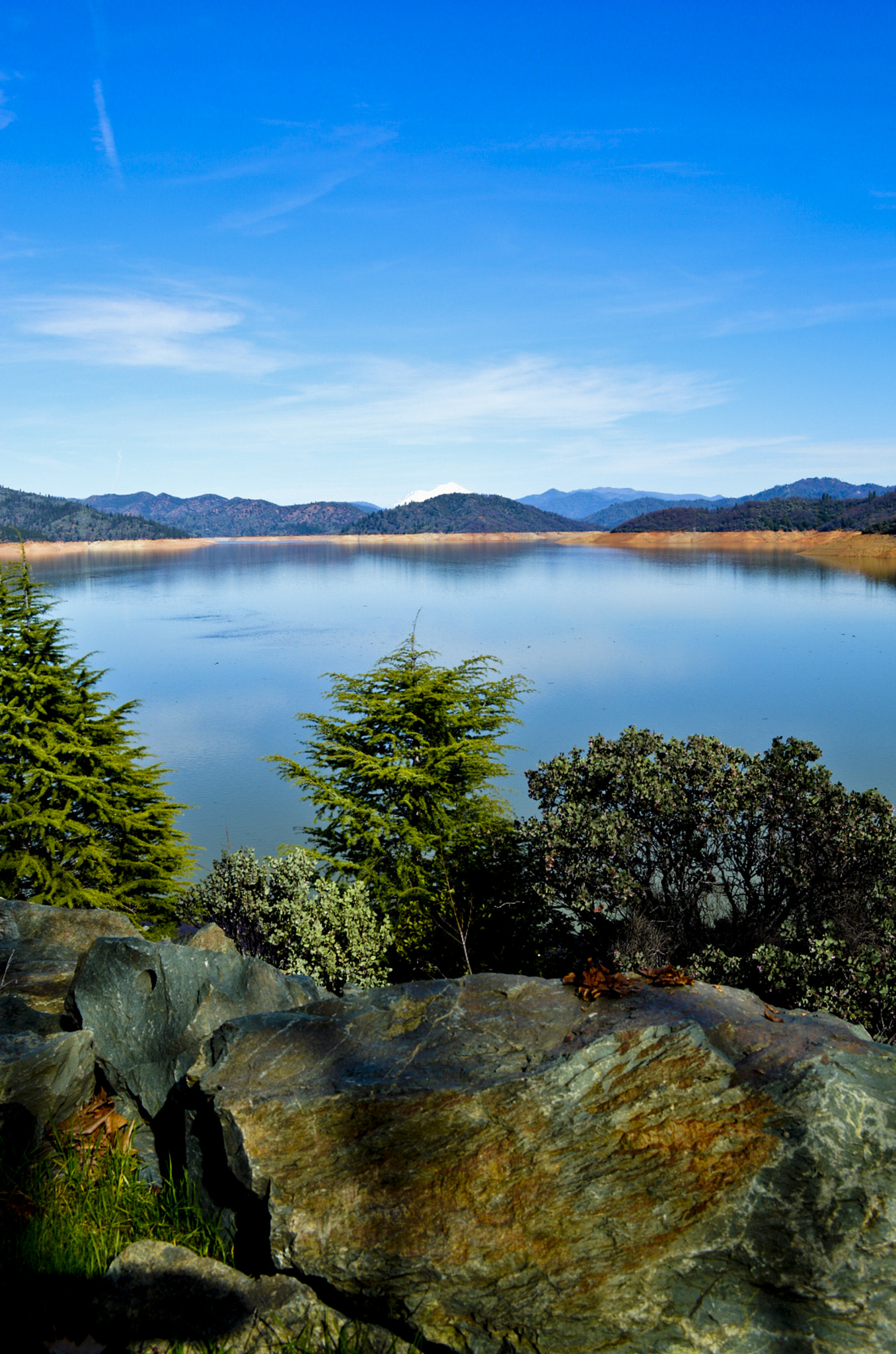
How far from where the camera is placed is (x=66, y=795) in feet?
45.0

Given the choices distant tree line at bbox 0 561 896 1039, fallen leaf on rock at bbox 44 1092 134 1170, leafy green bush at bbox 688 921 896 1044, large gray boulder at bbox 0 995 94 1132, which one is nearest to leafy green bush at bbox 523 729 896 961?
distant tree line at bbox 0 561 896 1039

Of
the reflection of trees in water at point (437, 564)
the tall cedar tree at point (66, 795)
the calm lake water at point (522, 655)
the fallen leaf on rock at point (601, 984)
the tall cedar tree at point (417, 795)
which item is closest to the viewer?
the fallen leaf on rock at point (601, 984)

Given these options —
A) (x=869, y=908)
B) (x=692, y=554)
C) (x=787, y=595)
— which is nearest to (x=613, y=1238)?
(x=869, y=908)

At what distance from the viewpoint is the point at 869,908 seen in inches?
408

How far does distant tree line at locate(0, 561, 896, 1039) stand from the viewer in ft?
34.1

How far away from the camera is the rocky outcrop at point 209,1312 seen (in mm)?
3340

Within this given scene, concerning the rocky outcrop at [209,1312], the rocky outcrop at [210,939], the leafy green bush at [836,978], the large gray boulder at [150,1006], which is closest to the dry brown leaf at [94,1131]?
the large gray boulder at [150,1006]

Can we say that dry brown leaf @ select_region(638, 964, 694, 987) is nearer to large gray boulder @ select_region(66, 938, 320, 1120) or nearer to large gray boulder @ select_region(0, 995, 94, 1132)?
large gray boulder @ select_region(66, 938, 320, 1120)

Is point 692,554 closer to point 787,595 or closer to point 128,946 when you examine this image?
point 787,595

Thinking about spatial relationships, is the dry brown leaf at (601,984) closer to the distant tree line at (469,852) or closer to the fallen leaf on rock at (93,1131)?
the fallen leaf on rock at (93,1131)

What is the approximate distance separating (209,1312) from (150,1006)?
2.39m

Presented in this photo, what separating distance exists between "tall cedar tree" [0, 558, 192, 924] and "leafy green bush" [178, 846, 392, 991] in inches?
63.7

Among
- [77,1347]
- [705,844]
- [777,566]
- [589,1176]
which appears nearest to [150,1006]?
[77,1347]

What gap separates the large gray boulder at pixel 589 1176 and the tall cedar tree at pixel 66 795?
32.2ft
